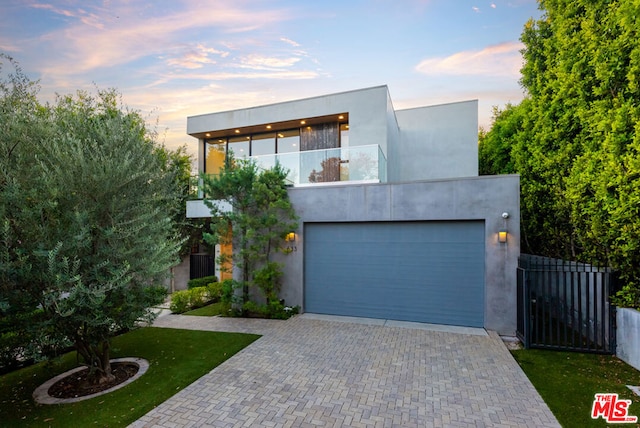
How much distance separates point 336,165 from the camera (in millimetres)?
8992

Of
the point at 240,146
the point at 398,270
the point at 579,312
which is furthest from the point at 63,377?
the point at 240,146

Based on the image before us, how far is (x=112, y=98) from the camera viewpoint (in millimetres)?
17062

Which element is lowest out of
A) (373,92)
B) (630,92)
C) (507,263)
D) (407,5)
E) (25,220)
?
(507,263)

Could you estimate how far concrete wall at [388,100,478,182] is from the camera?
510 inches

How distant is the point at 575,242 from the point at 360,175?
5.76 metres

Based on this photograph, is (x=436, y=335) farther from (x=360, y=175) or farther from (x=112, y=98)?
(x=112, y=98)

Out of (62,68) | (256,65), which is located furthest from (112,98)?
(256,65)

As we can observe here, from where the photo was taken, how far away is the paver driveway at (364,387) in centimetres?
371

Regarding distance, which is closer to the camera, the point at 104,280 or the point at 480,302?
the point at 104,280

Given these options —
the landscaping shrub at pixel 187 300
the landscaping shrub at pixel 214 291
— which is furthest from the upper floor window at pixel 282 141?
the landscaping shrub at pixel 187 300

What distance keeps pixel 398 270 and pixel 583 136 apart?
5.28 m

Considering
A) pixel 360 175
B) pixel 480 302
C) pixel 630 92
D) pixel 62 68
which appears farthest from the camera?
pixel 62 68

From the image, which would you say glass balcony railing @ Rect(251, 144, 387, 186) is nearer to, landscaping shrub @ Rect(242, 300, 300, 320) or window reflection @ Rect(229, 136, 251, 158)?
landscaping shrub @ Rect(242, 300, 300, 320)

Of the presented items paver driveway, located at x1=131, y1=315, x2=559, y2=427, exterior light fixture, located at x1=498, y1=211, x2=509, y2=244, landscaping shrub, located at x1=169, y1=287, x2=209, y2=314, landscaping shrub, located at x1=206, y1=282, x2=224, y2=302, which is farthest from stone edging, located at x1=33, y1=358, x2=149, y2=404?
exterior light fixture, located at x1=498, y1=211, x2=509, y2=244
